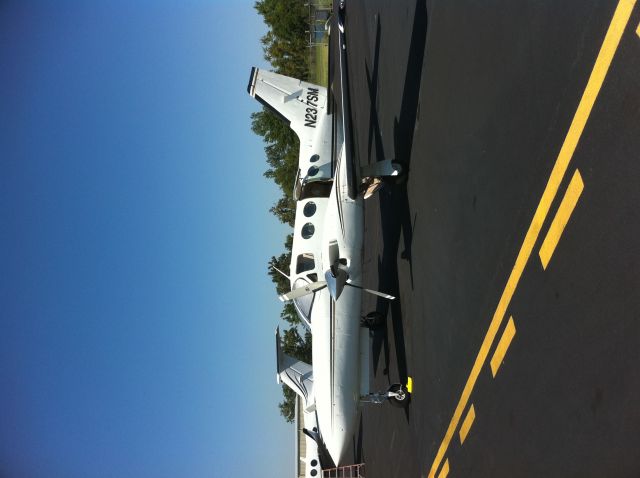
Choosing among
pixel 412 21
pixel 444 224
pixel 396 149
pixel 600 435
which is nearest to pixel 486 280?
pixel 444 224

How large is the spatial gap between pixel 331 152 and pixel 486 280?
36.6 feet

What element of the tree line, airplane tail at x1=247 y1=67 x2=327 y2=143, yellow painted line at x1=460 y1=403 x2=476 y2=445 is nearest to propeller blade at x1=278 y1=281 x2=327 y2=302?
yellow painted line at x1=460 y1=403 x2=476 y2=445

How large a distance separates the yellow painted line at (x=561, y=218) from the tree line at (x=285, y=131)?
94.9 ft

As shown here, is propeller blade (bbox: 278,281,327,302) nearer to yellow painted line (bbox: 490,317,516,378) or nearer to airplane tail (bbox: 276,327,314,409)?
airplane tail (bbox: 276,327,314,409)

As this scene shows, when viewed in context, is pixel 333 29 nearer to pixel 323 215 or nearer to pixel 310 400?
pixel 323 215

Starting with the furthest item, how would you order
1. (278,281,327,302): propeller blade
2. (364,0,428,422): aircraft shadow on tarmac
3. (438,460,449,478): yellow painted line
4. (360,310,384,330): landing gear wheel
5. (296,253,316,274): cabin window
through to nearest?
1. (296,253,316,274): cabin window
2. (360,310,384,330): landing gear wheel
3. (278,281,327,302): propeller blade
4. (364,0,428,422): aircraft shadow on tarmac
5. (438,460,449,478): yellow painted line

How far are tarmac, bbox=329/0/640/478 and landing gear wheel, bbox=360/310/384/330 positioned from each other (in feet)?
3.57

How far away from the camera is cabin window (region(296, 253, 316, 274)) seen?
51.0 feet

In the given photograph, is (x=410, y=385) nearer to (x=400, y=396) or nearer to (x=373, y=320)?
(x=400, y=396)

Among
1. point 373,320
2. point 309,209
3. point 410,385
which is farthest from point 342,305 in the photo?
point 309,209

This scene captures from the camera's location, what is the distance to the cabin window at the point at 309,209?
16858 mm

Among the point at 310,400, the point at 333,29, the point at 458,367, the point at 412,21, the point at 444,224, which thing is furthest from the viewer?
the point at 333,29

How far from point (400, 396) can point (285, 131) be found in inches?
1135

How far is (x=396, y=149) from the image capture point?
13750mm
